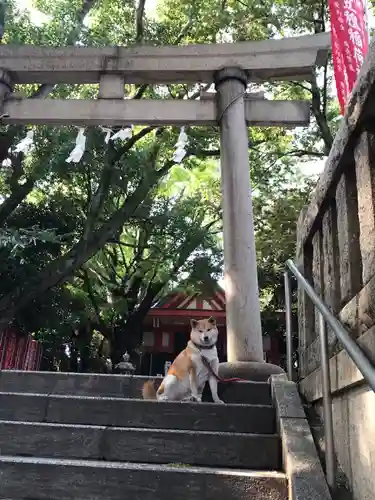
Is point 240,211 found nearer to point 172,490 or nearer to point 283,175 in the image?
point 172,490

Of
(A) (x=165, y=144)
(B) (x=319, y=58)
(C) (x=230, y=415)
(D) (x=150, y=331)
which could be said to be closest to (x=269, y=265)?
(A) (x=165, y=144)

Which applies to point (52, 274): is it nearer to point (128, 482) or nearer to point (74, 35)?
point (74, 35)

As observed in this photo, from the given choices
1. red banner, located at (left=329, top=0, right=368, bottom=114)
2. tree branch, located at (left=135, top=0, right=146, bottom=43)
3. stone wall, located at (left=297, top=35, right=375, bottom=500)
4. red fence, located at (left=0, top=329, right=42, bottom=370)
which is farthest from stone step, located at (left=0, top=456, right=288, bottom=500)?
tree branch, located at (left=135, top=0, right=146, bottom=43)

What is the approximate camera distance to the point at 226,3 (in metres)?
12.3

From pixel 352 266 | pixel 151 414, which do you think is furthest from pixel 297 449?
pixel 151 414

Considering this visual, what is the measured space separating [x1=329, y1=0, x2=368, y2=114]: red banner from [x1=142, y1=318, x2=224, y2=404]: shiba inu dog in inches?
135

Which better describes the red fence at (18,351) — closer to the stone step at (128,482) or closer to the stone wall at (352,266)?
the stone step at (128,482)

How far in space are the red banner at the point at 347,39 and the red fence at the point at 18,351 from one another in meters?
8.81

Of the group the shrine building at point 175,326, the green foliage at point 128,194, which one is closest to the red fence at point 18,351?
the green foliage at point 128,194

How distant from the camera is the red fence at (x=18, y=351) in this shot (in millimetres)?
11297

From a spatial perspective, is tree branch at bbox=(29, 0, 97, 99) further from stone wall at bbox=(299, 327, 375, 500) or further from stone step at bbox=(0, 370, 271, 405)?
stone wall at bbox=(299, 327, 375, 500)

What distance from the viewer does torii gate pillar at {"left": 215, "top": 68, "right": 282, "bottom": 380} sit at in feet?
17.2

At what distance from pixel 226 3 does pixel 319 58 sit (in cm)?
622

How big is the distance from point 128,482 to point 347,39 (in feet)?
17.7
